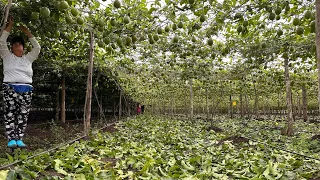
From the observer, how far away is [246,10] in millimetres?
4172

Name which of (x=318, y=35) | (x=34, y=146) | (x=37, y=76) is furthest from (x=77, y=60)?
(x=318, y=35)

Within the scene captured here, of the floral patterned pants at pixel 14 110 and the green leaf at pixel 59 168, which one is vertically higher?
the floral patterned pants at pixel 14 110

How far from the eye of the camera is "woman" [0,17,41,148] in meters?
3.82

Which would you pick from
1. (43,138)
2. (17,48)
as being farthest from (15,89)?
(43,138)

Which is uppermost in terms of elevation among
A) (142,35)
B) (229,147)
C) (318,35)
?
(142,35)

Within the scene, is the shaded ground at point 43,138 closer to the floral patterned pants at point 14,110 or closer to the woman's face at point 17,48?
the floral patterned pants at point 14,110

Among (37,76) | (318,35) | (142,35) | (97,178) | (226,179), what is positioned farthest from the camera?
(37,76)

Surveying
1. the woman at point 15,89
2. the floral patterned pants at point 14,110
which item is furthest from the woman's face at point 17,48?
the floral patterned pants at point 14,110

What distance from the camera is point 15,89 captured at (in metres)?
3.86

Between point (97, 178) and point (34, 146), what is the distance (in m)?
3.25

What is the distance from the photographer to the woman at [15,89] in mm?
3816

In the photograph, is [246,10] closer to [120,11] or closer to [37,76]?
[120,11]

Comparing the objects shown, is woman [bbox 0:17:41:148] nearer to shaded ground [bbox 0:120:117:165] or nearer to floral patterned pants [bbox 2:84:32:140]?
floral patterned pants [bbox 2:84:32:140]

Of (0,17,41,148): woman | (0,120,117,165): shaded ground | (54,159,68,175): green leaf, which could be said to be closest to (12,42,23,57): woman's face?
(0,17,41,148): woman
